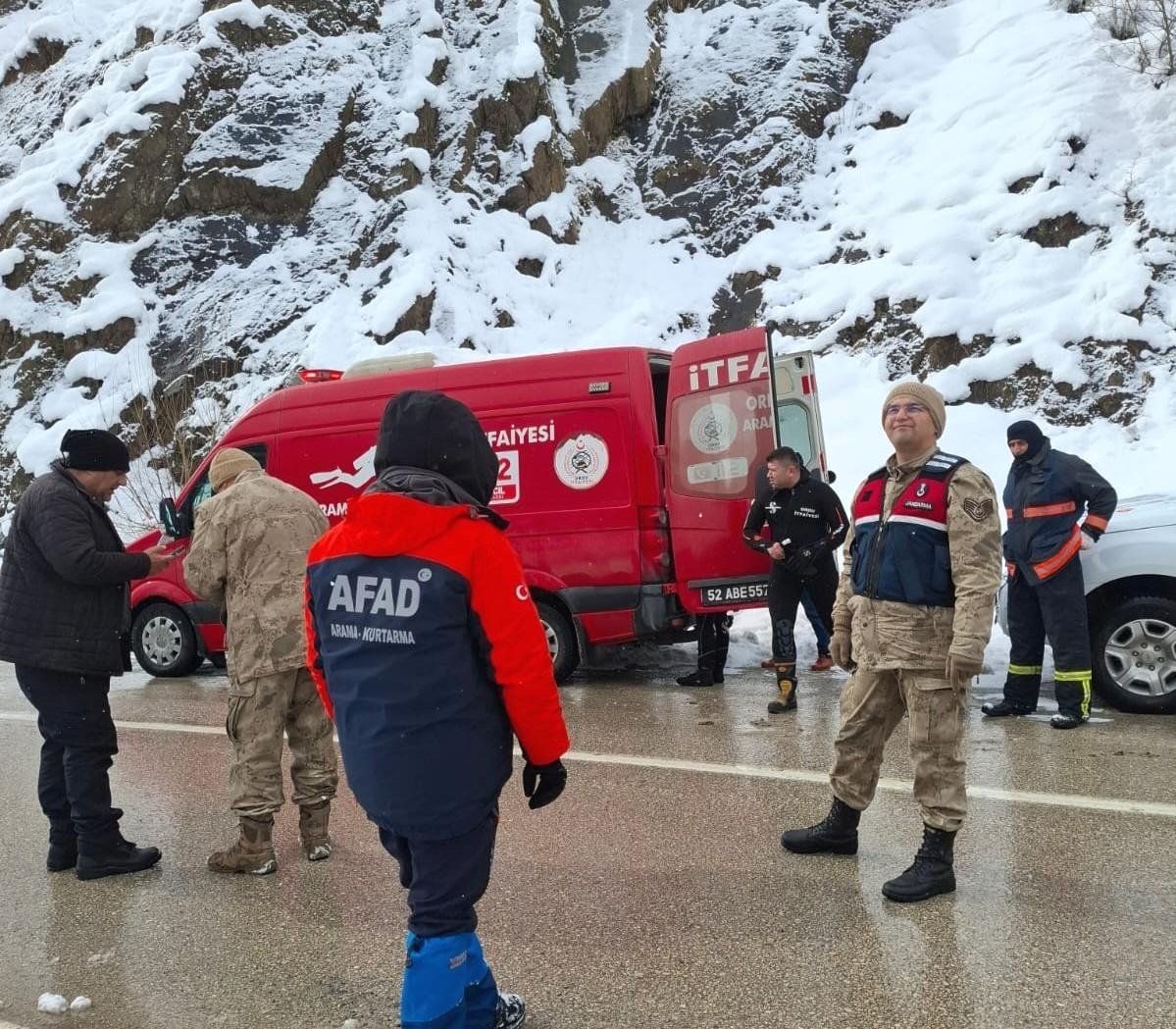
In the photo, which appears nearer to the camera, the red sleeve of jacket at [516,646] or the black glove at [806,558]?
the red sleeve of jacket at [516,646]

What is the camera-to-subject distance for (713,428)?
6.98 meters

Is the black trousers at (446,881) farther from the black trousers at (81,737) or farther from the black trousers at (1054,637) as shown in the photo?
the black trousers at (1054,637)

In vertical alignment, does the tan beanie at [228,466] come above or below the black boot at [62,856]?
above

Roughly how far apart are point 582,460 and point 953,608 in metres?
4.05

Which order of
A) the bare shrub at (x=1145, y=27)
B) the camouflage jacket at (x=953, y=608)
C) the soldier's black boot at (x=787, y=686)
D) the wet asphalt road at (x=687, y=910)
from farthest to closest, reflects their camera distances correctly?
the bare shrub at (x=1145, y=27), the soldier's black boot at (x=787, y=686), the camouflage jacket at (x=953, y=608), the wet asphalt road at (x=687, y=910)

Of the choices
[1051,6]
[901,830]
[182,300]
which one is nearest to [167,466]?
[182,300]

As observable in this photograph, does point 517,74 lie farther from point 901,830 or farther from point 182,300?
point 901,830

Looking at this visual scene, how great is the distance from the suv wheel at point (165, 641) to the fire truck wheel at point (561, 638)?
3492 mm

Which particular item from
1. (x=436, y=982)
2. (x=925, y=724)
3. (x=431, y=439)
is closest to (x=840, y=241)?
(x=925, y=724)

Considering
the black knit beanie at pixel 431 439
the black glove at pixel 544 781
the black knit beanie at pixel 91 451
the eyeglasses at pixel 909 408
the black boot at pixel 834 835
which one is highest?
the black knit beanie at pixel 91 451

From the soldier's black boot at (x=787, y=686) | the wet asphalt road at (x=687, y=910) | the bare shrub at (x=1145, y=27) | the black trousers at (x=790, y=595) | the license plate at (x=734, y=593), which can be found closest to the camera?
the wet asphalt road at (x=687, y=910)

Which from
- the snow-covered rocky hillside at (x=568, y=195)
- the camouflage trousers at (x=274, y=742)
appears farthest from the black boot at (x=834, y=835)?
the snow-covered rocky hillside at (x=568, y=195)

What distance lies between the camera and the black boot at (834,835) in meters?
3.81

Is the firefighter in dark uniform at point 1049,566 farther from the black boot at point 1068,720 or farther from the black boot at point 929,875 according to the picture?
the black boot at point 929,875
